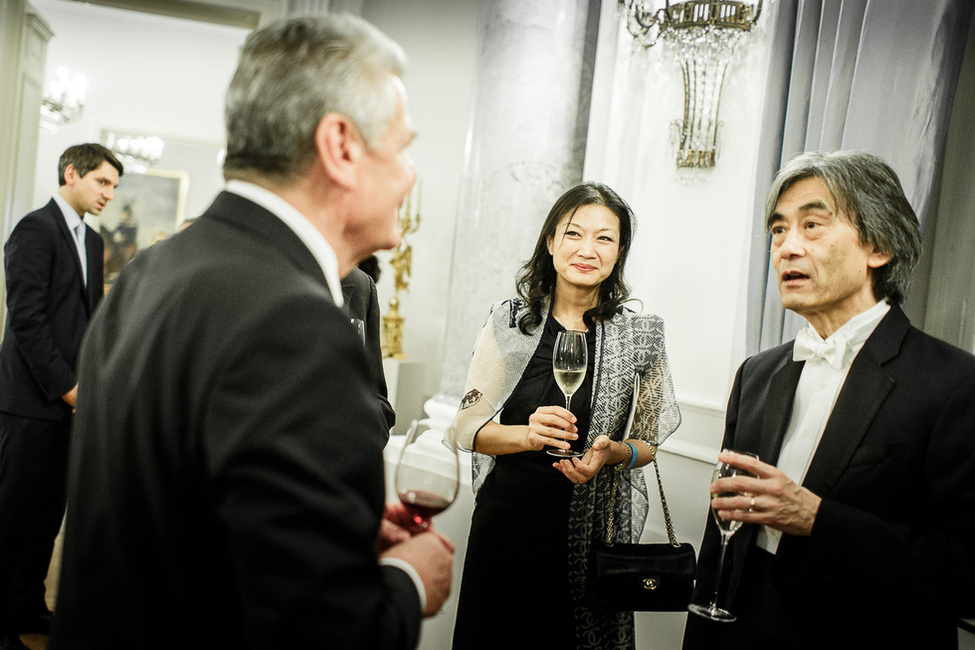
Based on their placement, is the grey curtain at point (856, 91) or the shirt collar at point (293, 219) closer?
the shirt collar at point (293, 219)

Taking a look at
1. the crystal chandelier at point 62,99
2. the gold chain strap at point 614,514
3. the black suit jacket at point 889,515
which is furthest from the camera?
the crystal chandelier at point 62,99

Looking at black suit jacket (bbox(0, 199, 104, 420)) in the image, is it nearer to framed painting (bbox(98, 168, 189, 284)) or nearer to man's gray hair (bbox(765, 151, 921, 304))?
man's gray hair (bbox(765, 151, 921, 304))

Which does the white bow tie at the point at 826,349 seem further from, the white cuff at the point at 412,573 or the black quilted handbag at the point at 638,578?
the white cuff at the point at 412,573

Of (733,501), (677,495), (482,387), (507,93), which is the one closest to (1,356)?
(482,387)

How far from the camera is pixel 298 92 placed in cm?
91

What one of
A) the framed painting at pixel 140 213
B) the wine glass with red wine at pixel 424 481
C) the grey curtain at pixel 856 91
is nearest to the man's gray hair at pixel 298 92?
the wine glass with red wine at pixel 424 481

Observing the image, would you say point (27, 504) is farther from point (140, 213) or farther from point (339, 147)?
point (140, 213)

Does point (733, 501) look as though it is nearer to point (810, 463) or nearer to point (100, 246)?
point (810, 463)

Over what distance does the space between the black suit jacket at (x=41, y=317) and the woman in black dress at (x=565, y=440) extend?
1.99 metres

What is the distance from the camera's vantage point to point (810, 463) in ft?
5.07

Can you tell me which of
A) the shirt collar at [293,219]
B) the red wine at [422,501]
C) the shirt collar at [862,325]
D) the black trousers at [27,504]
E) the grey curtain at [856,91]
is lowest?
the black trousers at [27,504]

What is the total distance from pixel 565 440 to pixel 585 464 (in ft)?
0.29

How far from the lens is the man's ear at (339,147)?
2.99 ft

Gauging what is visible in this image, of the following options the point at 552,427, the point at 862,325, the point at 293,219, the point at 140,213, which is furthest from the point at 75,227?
the point at 140,213
